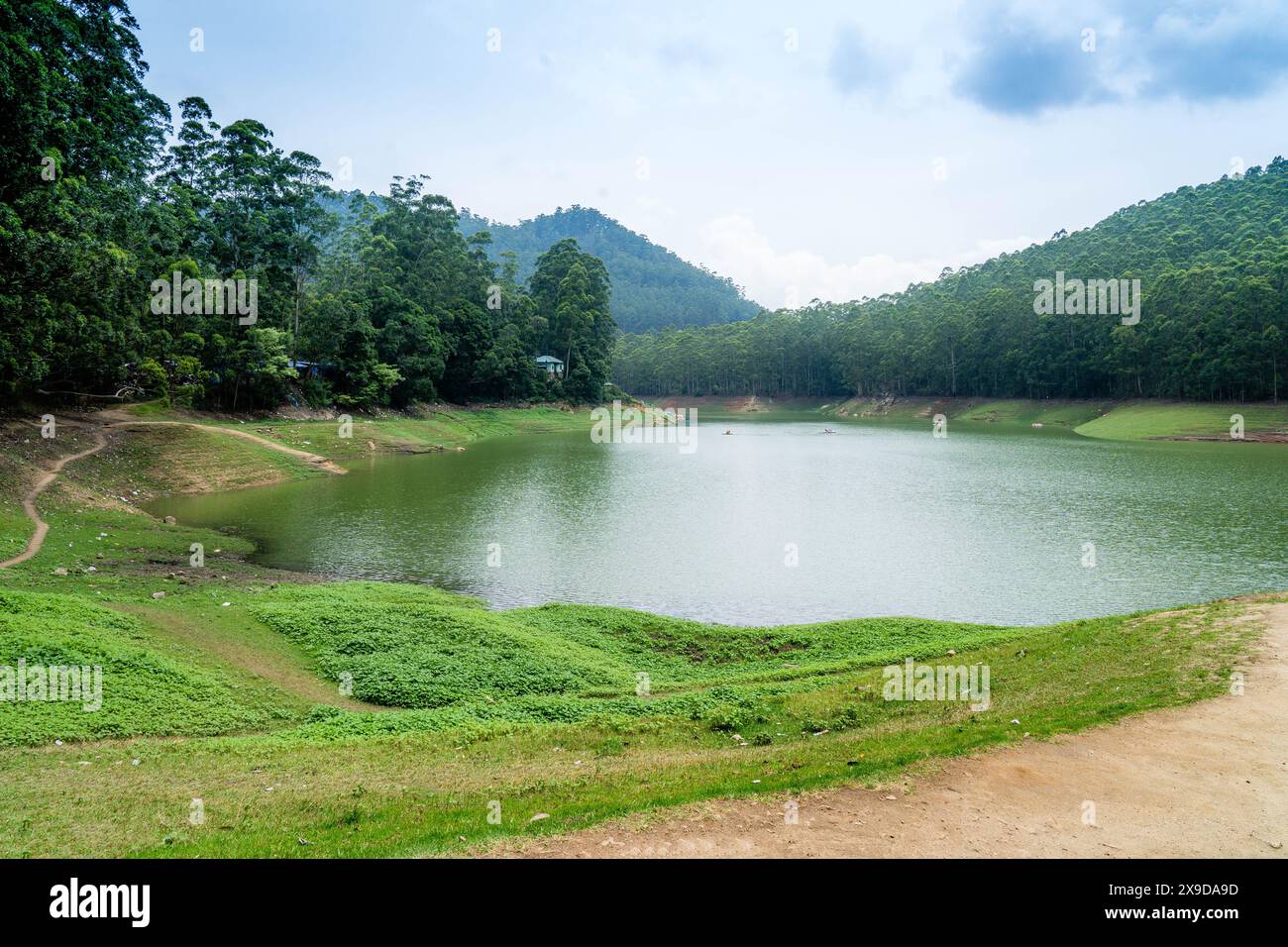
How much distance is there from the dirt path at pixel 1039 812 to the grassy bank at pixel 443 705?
51 centimetres

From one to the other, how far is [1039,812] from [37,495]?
32.3m

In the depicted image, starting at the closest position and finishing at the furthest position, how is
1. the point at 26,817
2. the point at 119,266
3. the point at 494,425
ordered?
the point at 26,817, the point at 119,266, the point at 494,425

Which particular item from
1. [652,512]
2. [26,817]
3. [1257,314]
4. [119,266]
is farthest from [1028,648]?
[1257,314]

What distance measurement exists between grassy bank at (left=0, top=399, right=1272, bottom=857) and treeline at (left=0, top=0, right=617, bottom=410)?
1557cm

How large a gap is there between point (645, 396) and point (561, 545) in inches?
5131

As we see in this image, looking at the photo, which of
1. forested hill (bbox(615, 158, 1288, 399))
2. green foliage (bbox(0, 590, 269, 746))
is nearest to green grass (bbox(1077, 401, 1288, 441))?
forested hill (bbox(615, 158, 1288, 399))

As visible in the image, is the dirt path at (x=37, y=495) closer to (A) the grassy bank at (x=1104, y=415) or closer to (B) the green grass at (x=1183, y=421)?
(B) the green grass at (x=1183, y=421)

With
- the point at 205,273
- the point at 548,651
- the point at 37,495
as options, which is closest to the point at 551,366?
the point at 205,273

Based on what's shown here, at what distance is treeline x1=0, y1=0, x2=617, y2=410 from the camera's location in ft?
94.7

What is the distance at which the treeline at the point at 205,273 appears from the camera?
2886 cm

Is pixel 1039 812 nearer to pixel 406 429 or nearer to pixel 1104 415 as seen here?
pixel 406 429

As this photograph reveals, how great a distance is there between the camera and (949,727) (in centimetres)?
1049

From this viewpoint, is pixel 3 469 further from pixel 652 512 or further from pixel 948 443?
pixel 948 443

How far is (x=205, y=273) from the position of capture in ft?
163
